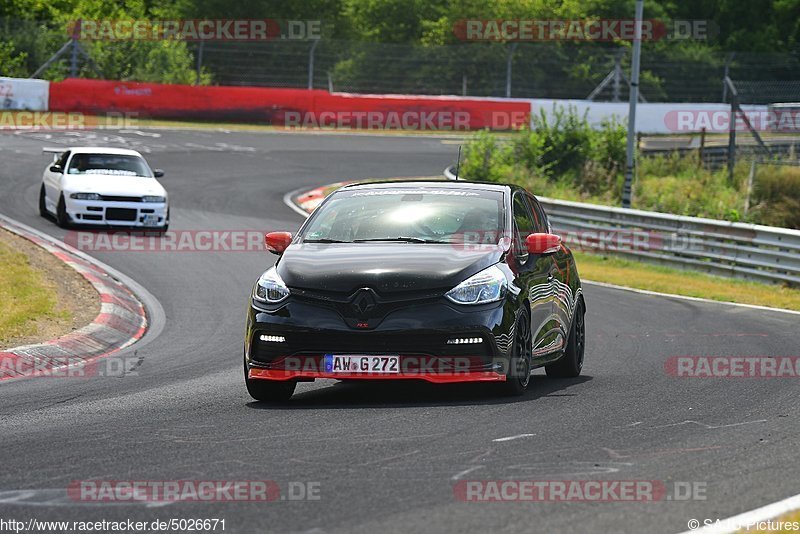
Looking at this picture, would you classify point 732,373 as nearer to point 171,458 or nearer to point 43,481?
point 171,458

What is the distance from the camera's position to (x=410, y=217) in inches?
403

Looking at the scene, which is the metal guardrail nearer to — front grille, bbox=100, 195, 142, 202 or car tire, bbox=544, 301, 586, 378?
front grille, bbox=100, 195, 142, 202

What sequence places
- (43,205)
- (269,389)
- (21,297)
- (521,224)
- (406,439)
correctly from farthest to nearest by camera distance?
(43,205) → (21,297) → (521,224) → (269,389) → (406,439)

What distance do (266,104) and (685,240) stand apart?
81.0 ft

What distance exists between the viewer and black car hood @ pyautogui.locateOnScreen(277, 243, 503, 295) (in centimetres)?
913

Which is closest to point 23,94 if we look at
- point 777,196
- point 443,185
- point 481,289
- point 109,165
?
point 109,165

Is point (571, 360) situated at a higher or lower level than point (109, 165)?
lower

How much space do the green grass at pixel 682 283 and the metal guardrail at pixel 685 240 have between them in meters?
0.21

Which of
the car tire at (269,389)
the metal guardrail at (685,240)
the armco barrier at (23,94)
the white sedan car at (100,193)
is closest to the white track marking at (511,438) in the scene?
the car tire at (269,389)

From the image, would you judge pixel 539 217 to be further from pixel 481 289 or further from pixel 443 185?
pixel 481 289

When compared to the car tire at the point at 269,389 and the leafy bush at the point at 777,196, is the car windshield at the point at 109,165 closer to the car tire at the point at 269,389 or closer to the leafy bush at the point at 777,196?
the leafy bush at the point at 777,196

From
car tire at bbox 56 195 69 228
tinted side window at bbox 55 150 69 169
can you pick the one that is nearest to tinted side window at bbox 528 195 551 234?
car tire at bbox 56 195 69 228

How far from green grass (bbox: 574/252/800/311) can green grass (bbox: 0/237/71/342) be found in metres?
9.87

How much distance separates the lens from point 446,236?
1004 cm
